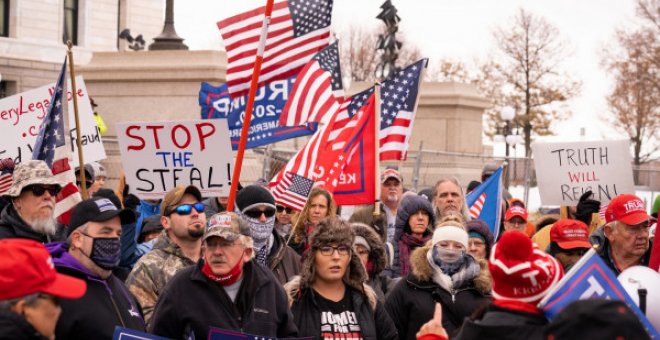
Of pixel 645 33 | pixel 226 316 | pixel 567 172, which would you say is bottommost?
pixel 226 316

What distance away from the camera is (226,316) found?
6945 mm

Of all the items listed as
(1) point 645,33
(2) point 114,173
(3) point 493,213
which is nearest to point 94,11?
(1) point 645,33

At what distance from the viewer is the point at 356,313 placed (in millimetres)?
7637

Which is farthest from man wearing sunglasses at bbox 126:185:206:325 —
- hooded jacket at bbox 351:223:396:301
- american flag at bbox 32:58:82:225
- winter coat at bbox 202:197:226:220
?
winter coat at bbox 202:197:226:220

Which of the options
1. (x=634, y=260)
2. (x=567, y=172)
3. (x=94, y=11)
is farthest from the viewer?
(x=94, y=11)

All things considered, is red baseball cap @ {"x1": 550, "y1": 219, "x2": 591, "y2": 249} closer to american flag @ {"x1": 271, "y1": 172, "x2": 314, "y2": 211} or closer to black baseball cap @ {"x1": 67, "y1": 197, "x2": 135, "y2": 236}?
american flag @ {"x1": 271, "y1": 172, "x2": 314, "y2": 211}

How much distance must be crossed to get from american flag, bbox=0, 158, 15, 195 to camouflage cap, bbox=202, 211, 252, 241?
3.22 meters

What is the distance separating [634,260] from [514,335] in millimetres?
4112

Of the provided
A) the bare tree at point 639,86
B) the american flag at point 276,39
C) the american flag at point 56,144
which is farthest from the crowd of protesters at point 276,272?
the bare tree at point 639,86

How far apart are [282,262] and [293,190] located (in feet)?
6.24

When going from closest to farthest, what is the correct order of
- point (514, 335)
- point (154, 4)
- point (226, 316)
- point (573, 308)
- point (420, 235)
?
point (573, 308) < point (514, 335) < point (226, 316) < point (420, 235) < point (154, 4)

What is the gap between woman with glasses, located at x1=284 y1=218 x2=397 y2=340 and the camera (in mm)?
7551

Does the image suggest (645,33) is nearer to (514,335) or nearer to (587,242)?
(587,242)

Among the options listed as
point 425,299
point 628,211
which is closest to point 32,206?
point 425,299
